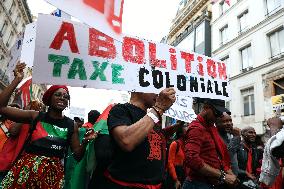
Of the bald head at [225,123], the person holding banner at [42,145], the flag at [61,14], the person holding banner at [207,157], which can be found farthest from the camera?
the flag at [61,14]

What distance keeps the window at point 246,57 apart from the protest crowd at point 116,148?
1750 centimetres

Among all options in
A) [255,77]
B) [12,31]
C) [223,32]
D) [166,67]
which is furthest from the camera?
[12,31]

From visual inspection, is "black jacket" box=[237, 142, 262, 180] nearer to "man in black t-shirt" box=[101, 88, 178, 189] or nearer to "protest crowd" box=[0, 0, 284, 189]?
"protest crowd" box=[0, 0, 284, 189]

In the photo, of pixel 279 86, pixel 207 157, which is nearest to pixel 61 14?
pixel 207 157

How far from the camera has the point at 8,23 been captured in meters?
33.2

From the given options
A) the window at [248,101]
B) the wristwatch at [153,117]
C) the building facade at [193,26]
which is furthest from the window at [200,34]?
the wristwatch at [153,117]

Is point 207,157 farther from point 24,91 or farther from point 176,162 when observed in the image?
point 24,91

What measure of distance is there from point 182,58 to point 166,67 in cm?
34

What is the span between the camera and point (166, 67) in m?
3.24

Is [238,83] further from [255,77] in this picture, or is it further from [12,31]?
[12,31]

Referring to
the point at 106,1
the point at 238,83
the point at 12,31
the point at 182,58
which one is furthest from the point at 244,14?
the point at 12,31

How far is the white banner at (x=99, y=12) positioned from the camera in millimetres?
1794

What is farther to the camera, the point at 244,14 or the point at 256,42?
the point at 244,14

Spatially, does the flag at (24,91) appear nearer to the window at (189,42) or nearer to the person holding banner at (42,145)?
the person holding banner at (42,145)
